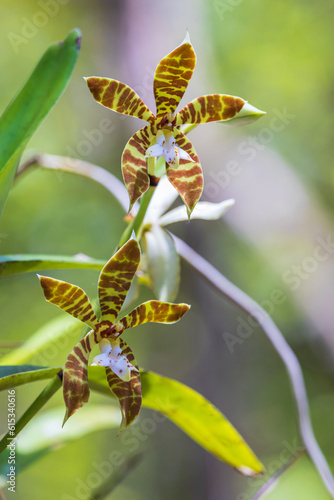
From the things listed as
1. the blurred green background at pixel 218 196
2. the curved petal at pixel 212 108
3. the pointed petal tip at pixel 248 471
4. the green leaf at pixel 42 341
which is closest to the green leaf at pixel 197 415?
the pointed petal tip at pixel 248 471

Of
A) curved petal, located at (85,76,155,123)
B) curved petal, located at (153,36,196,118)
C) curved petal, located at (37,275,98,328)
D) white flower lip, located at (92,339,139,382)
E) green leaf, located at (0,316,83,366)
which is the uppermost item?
curved petal, located at (153,36,196,118)

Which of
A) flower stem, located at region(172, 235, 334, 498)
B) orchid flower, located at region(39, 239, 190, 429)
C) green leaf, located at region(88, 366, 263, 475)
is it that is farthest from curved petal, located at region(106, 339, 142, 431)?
flower stem, located at region(172, 235, 334, 498)

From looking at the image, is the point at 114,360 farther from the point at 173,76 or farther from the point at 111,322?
the point at 173,76

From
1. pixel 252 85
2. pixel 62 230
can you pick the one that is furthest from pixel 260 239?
pixel 62 230

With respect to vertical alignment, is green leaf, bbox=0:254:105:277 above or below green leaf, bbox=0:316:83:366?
above

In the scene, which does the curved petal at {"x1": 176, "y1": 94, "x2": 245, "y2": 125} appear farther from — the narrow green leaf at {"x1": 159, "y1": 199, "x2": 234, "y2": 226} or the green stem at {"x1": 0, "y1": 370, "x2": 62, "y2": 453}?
the green stem at {"x1": 0, "y1": 370, "x2": 62, "y2": 453}

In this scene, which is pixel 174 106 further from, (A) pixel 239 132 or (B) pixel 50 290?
(A) pixel 239 132

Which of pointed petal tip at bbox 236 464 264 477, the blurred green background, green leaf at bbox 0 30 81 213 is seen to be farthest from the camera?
the blurred green background

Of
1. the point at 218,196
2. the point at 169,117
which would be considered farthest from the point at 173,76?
the point at 218,196
